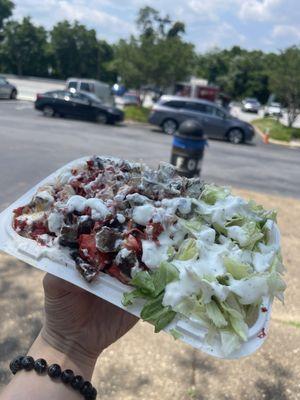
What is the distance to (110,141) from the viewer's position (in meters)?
15.7

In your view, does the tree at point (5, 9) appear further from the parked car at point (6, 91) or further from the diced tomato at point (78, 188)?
the diced tomato at point (78, 188)

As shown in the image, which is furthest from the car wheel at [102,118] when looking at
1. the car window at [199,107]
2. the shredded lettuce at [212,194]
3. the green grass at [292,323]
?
the shredded lettuce at [212,194]

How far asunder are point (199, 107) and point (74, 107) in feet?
18.5

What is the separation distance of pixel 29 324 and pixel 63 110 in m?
18.5

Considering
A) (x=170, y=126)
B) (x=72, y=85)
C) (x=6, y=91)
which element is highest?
(x=72, y=85)

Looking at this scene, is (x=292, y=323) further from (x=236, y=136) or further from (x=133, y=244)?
(x=236, y=136)

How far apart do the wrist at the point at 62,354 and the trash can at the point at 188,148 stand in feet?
18.6

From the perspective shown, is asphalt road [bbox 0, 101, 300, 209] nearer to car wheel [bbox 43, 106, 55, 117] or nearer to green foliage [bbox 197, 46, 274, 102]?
car wheel [bbox 43, 106, 55, 117]

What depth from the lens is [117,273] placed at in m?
1.62

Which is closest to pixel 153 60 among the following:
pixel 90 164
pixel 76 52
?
pixel 90 164

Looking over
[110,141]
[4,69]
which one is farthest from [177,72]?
[4,69]

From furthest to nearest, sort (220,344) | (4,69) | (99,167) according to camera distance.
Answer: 1. (4,69)
2. (99,167)
3. (220,344)

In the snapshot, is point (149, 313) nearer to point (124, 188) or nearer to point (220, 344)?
point (220, 344)

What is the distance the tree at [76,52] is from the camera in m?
60.9
